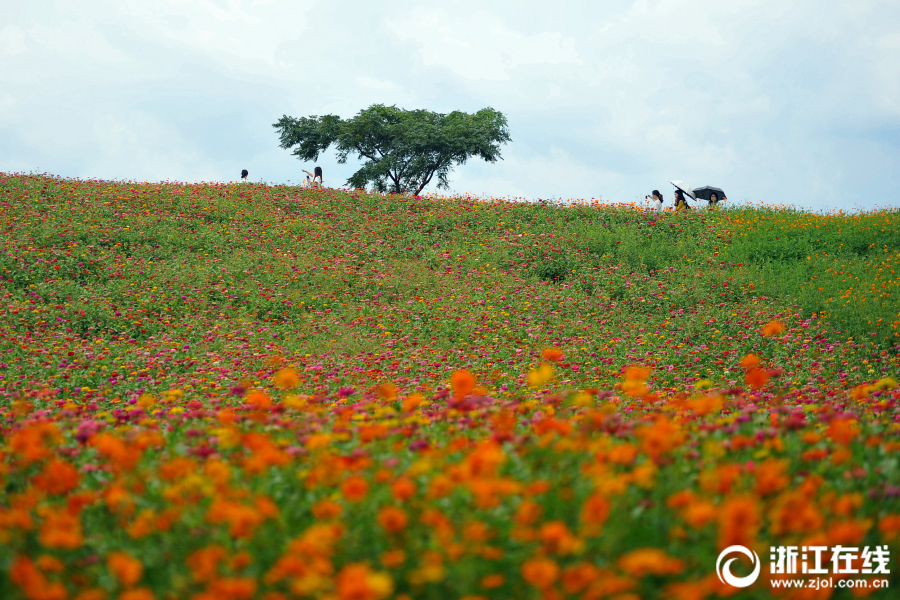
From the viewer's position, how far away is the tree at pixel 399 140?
35250 mm

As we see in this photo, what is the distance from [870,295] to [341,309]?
10404 mm

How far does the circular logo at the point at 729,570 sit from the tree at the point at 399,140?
3404 centimetres

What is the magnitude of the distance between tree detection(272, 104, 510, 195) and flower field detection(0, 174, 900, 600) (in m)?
16.1

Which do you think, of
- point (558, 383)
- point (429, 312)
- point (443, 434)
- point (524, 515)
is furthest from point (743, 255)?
point (524, 515)

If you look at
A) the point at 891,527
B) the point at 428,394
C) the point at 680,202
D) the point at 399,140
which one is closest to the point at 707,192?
the point at 680,202

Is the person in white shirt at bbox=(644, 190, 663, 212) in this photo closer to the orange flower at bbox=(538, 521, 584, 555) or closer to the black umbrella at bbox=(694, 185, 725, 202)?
the black umbrella at bbox=(694, 185, 725, 202)

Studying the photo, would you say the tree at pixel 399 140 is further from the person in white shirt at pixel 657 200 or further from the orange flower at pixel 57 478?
the orange flower at pixel 57 478

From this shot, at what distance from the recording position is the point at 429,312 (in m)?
11.4

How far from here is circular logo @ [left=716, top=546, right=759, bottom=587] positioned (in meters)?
2.06

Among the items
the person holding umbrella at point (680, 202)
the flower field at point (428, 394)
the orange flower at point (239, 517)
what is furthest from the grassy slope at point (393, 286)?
the orange flower at point (239, 517)

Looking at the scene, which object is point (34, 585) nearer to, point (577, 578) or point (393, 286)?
point (577, 578)

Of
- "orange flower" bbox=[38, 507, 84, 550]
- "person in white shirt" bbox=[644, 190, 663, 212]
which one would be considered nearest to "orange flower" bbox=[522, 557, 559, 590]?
"orange flower" bbox=[38, 507, 84, 550]

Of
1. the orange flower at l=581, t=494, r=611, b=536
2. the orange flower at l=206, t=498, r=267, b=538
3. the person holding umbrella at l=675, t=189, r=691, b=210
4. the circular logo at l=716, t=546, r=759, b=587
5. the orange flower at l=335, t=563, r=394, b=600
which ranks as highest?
the person holding umbrella at l=675, t=189, r=691, b=210

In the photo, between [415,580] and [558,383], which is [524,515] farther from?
[558,383]
